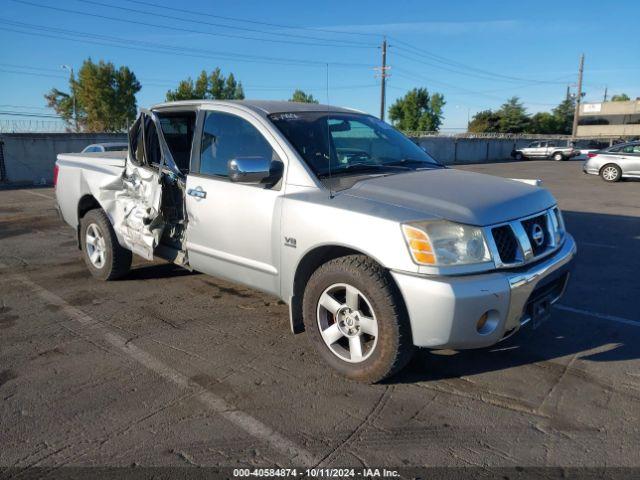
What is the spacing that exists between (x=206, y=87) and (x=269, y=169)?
60.8m

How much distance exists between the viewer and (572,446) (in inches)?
108

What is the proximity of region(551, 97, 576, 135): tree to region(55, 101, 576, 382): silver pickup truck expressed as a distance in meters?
112

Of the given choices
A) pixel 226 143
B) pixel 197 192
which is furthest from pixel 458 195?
pixel 197 192

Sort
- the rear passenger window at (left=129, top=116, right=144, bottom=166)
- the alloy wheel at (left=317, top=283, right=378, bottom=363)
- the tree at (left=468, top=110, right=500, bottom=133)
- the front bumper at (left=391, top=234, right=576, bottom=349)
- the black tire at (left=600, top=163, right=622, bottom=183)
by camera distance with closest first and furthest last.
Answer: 1. the front bumper at (left=391, top=234, right=576, bottom=349)
2. the alloy wheel at (left=317, top=283, right=378, bottom=363)
3. the rear passenger window at (left=129, top=116, right=144, bottom=166)
4. the black tire at (left=600, top=163, right=622, bottom=183)
5. the tree at (left=468, top=110, right=500, bottom=133)

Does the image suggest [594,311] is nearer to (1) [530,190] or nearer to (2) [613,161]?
(1) [530,190]

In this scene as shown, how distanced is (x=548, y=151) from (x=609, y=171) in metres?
25.9

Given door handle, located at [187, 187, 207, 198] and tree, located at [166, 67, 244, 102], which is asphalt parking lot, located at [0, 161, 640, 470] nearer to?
door handle, located at [187, 187, 207, 198]

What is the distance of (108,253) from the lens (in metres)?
5.56

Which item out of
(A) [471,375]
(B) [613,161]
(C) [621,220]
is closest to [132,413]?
(A) [471,375]

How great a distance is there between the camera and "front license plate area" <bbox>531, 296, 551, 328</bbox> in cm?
331

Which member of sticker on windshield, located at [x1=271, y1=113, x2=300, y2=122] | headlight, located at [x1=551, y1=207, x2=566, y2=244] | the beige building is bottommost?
headlight, located at [x1=551, y1=207, x2=566, y2=244]

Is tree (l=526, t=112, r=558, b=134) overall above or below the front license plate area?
above

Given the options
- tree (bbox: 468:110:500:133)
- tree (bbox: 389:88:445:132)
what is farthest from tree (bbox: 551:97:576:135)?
tree (bbox: 389:88:445:132)

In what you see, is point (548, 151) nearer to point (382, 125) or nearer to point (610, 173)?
point (610, 173)
